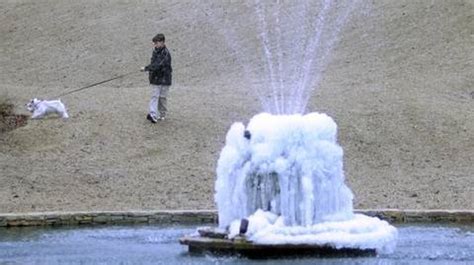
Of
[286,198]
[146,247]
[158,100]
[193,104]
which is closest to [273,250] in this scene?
[286,198]

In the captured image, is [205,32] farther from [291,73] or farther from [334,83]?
[334,83]

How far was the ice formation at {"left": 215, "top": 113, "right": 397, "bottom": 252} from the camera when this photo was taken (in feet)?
43.3

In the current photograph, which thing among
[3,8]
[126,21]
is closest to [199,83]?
[126,21]

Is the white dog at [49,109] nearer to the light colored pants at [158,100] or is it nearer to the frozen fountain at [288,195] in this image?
the light colored pants at [158,100]

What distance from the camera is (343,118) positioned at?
70.2 ft

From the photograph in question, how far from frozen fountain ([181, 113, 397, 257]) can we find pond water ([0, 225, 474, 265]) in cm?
18

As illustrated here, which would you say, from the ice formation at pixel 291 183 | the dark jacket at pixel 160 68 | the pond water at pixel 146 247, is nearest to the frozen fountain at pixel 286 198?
the ice formation at pixel 291 183

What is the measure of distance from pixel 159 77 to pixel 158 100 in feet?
1.39

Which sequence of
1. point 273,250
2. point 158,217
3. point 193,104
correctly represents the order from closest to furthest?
point 273,250 → point 158,217 → point 193,104

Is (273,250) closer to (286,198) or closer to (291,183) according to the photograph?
(286,198)

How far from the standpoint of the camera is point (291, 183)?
43.5ft

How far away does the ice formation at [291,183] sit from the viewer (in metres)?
13.2

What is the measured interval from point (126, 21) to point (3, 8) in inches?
166

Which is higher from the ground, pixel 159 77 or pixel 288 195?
pixel 159 77
